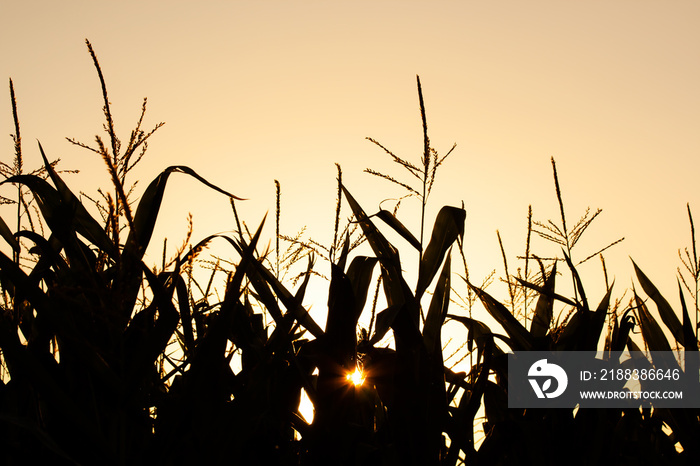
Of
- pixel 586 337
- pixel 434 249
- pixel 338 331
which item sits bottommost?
pixel 338 331

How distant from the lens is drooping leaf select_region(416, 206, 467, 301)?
5.73ft

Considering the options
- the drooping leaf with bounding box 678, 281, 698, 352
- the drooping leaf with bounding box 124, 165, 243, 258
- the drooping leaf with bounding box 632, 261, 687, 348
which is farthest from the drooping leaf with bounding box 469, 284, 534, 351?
the drooping leaf with bounding box 124, 165, 243, 258

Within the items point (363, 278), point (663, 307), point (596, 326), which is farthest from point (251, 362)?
point (663, 307)

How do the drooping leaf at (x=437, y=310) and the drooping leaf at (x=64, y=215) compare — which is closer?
the drooping leaf at (x=64, y=215)

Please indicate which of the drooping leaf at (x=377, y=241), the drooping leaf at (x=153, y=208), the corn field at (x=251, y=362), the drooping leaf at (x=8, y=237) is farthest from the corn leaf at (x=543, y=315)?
the drooping leaf at (x=8, y=237)

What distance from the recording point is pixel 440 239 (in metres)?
1.80

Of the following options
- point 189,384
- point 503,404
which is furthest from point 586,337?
point 189,384

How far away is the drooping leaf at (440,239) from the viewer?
175cm

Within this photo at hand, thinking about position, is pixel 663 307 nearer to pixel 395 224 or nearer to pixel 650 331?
pixel 650 331

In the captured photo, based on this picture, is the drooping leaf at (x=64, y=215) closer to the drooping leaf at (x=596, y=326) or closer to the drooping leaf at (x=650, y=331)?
the drooping leaf at (x=596, y=326)

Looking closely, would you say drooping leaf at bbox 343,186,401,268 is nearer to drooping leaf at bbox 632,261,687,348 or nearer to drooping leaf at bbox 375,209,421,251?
drooping leaf at bbox 375,209,421,251

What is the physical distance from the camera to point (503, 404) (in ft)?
6.48

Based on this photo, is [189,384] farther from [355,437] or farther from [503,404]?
[503,404]

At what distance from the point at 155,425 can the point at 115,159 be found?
642 millimetres
